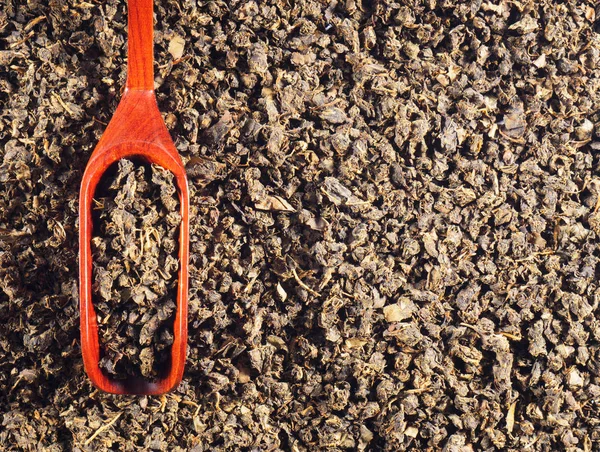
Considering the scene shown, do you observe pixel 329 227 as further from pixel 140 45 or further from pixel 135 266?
pixel 140 45

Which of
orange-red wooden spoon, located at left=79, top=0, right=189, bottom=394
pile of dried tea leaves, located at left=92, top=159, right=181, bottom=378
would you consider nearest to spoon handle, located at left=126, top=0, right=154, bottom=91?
orange-red wooden spoon, located at left=79, top=0, right=189, bottom=394

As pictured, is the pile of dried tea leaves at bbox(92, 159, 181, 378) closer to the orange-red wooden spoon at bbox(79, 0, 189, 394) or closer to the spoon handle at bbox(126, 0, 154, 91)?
the orange-red wooden spoon at bbox(79, 0, 189, 394)

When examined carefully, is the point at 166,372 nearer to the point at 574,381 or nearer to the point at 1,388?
the point at 1,388

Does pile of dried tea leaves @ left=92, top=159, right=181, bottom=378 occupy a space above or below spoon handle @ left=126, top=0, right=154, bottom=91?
below

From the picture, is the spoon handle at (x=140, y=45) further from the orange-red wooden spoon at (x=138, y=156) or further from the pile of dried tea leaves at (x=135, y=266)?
the pile of dried tea leaves at (x=135, y=266)

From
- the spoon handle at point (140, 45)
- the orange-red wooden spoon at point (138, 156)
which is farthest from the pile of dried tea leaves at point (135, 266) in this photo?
the spoon handle at point (140, 45)

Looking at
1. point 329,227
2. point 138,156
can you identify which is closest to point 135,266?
point 138,156
